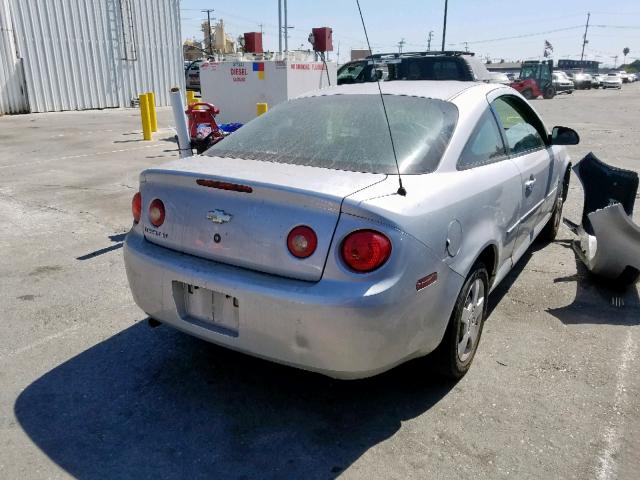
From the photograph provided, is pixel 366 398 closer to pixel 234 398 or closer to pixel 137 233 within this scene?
pixel 234 398

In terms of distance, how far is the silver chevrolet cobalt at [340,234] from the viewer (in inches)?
86.4

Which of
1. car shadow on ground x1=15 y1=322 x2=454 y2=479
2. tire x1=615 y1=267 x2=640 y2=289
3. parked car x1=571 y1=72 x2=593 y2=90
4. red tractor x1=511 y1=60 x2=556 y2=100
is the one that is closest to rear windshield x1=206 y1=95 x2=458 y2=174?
car shadow on ground x1=15 y1=322 x2=454 y2=479

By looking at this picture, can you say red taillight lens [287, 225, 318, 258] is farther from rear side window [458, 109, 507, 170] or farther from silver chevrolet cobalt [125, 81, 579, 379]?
rear side window [458, 109, 507, 170]

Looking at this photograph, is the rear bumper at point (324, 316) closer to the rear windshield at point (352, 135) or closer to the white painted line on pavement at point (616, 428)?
the rear windshield at point (352, 135)

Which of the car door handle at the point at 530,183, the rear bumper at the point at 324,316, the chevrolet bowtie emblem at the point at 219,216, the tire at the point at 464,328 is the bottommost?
the tire at the point at 464,328

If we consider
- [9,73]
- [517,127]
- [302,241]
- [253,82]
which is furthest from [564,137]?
[9,73]

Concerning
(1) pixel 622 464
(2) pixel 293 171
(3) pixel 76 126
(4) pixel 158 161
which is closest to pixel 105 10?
(3) pixel 76 126

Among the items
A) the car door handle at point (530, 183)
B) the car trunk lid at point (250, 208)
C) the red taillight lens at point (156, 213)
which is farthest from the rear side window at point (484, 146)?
the red taillight lens at point (156, 213)

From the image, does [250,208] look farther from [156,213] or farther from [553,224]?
[553,224]

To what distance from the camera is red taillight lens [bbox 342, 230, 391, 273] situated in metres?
2.17

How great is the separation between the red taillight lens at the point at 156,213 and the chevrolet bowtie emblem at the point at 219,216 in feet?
1.13

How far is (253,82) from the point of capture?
12.5 m

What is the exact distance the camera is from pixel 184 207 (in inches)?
101

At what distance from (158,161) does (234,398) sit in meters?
7.62
